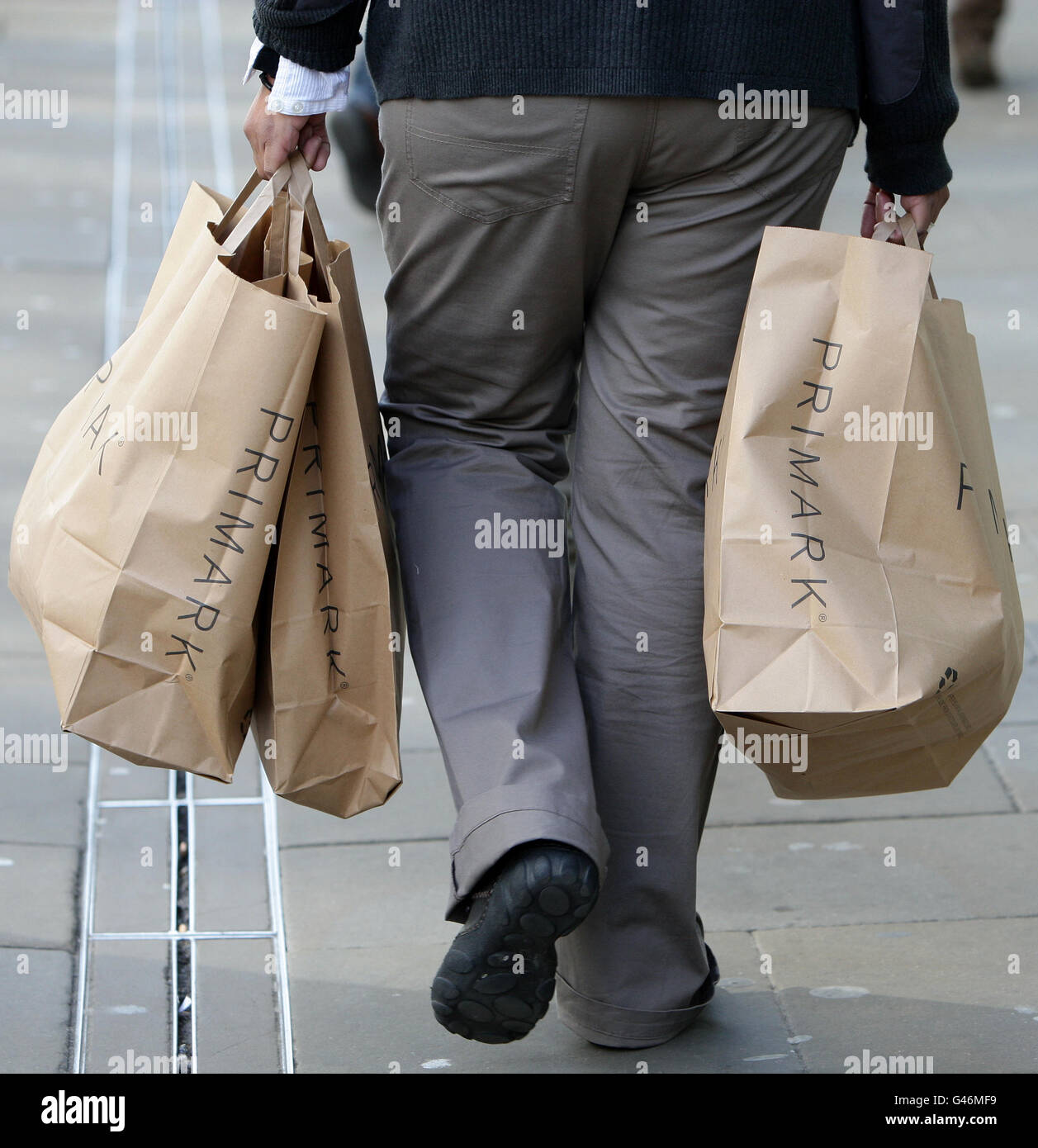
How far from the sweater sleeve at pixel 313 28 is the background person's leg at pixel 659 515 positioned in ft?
1.38

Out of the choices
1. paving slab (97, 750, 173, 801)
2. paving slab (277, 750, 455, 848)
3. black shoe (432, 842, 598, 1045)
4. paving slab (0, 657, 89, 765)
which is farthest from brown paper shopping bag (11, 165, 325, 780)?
paving slab (0, 657, 89, 765)

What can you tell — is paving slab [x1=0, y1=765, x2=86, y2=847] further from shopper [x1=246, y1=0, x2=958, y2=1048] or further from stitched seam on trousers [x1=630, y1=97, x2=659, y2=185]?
stitched seam on trousers [x1=630, y1=97, x2=659, y2=185]

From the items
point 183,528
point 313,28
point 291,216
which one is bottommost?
point 183,528

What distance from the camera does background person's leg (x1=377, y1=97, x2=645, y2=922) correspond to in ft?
6.41

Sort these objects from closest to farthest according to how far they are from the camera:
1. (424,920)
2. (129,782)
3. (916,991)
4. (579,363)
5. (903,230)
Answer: (903,230)
(579,363)
(916,991)
(424,920)
(129,782)

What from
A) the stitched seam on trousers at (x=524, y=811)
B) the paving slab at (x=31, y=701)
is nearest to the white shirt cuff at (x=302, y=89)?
the stitched seam on trousers at (x=524, y=811)

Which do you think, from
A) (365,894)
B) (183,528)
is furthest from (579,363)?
(365,894)

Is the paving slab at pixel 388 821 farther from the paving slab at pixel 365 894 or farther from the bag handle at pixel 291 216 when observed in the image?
the bag handle at pixel 291 216

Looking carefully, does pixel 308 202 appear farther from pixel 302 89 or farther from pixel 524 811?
pixel 524 811

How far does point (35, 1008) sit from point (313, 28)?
1.49 meters

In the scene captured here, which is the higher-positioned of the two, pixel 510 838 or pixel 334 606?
pixel 334 606

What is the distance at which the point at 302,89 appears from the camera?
6.77 ft

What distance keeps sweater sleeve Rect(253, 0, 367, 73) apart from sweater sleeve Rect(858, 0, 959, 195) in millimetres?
663

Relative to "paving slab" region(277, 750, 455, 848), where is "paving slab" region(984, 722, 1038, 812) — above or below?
above
